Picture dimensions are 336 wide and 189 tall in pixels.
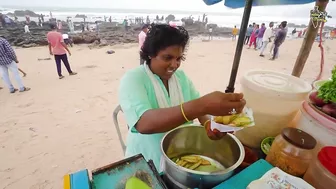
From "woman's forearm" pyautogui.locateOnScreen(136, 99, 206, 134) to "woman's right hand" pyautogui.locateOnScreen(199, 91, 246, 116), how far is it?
4 centimetres

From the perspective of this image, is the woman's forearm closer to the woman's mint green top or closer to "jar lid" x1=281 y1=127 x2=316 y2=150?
the woman's mint green top

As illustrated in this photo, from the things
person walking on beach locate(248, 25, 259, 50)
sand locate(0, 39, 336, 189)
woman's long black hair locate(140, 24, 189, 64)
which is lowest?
sand locate(0, 39, 336, 189)

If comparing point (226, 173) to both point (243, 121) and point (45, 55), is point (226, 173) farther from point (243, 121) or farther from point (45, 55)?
point (45, 55)

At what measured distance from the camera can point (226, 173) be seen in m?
0.80

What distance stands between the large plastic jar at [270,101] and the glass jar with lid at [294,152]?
1.03ft

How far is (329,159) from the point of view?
2.36 feet

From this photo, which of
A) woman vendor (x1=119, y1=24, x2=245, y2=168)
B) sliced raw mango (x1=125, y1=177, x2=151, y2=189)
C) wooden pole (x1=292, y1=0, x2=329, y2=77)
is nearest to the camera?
sliced raw mango (x1=125, y1=177, x2=151, y2=189)

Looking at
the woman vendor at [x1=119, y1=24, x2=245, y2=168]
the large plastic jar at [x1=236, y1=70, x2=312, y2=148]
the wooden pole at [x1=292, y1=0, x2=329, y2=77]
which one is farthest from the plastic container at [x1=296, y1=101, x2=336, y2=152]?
the wooden pole at [x1=292, y1=0, x2=329, y2=77]

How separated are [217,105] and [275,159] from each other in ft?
1.34

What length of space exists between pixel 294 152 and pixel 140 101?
0.86 m

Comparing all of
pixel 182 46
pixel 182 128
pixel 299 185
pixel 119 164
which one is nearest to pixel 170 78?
pixel 182 46

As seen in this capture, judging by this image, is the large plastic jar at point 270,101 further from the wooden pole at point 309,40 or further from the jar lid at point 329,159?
the wooden pole at point 309,40

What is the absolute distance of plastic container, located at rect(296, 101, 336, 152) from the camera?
949 mm

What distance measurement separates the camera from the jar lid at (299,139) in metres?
0.85
